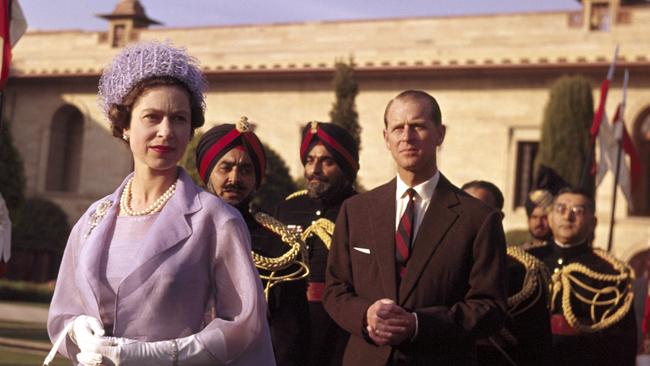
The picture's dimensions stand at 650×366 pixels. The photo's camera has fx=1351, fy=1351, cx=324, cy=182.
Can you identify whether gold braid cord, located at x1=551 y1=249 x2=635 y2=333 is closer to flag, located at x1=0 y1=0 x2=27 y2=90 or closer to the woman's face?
the woman's face

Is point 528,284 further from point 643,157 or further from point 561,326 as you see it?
point 643,157

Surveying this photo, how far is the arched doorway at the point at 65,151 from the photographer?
45.3 m

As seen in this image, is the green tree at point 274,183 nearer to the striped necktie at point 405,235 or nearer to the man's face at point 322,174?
the man's face at point 322,174

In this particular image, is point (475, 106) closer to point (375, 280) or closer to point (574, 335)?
point (574, 335)

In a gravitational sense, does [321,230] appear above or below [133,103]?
below

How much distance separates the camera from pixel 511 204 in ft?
A: 118

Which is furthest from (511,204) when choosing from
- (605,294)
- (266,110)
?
(605,294)

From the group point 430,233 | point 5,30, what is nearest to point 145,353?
point 430,233

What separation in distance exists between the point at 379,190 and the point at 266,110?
34.5 metres

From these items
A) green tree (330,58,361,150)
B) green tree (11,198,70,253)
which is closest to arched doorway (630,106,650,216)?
green tree (330,58,361,150)

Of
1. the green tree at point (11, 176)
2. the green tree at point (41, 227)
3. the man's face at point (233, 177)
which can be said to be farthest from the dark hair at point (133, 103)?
the green tree at point (41, 227)

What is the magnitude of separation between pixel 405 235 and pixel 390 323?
1.52 feet

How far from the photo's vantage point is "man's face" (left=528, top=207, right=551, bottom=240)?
941 centimetres

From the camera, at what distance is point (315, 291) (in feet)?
22.7
